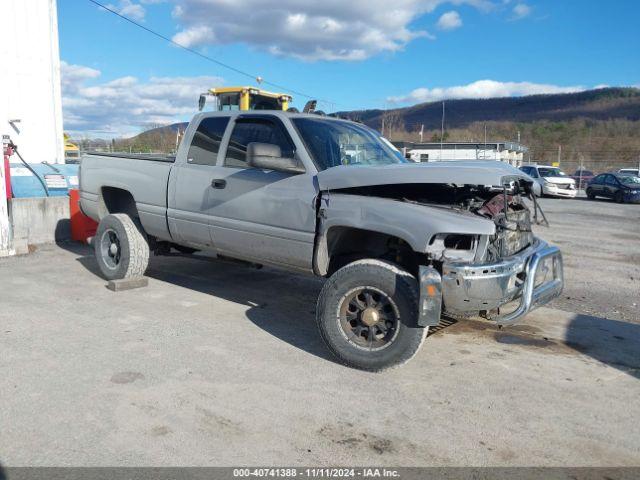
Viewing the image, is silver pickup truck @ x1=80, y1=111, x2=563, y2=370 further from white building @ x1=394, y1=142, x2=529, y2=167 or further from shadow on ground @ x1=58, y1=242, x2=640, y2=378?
white building @ x1=394, y1=142, x2=529, y2=167

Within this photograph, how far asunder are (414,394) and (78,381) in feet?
7.80

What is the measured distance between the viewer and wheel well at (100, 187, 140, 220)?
22.5ft

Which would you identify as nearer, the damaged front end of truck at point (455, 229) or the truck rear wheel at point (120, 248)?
the damaged front end of truck at point (455, 229)

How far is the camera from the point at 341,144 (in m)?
5.09

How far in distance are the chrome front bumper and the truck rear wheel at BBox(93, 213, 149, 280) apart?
3.97m

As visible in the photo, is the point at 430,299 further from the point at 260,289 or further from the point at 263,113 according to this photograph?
the point at 260,289

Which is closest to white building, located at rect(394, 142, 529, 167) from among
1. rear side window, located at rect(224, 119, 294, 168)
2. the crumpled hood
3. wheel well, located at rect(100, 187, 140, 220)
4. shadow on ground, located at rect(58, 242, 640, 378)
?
shadow on ground, located at rect(58, 242, 640, 378)

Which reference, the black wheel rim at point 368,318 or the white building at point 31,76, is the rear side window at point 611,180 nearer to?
the white building at point 31,76

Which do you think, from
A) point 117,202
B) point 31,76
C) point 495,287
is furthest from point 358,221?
point 31,76

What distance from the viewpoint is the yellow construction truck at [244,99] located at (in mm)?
17938

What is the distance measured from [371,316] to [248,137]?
227 cm

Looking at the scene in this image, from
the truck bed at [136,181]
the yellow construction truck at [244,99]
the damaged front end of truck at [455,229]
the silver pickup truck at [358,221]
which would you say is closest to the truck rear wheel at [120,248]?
the truck bed at [136,181]

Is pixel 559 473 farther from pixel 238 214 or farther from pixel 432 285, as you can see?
pixel 238 214

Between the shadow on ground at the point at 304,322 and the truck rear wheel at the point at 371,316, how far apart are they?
0.36m
